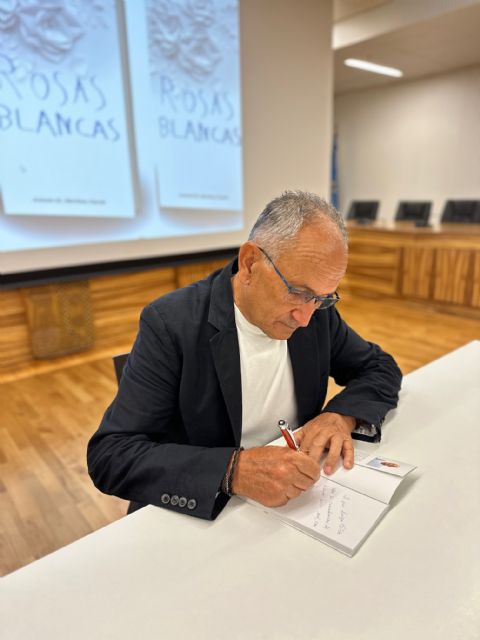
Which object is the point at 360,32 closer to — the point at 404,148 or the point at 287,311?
the point at 404,148

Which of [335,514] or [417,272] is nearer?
[335,514]

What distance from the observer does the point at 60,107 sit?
8.88ft

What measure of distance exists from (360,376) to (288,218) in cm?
58

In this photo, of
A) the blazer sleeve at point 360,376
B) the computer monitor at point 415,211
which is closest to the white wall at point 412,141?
the computer monitor at point 415,211

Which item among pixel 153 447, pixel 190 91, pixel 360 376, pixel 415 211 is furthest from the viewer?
pixel 415 211

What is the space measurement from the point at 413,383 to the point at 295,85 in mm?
3412

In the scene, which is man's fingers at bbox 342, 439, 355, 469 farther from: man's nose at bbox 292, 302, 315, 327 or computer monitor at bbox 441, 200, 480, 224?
computer monitor at bbox 441, 200, 480, 224

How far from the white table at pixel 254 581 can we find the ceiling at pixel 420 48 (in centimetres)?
551

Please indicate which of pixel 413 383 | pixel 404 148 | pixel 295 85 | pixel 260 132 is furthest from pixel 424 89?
pixel 413 383

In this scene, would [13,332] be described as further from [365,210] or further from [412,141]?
[412,141]

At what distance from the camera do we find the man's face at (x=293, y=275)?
829 mm

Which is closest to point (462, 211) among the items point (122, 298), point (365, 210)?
point (365, 210)

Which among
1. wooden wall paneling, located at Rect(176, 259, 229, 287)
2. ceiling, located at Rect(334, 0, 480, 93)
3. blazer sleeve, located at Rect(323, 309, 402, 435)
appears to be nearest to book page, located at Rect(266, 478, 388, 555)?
blazer sleeve, located at Rect(323, 309, 402, 435)

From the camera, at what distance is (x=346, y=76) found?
24.5 feet
